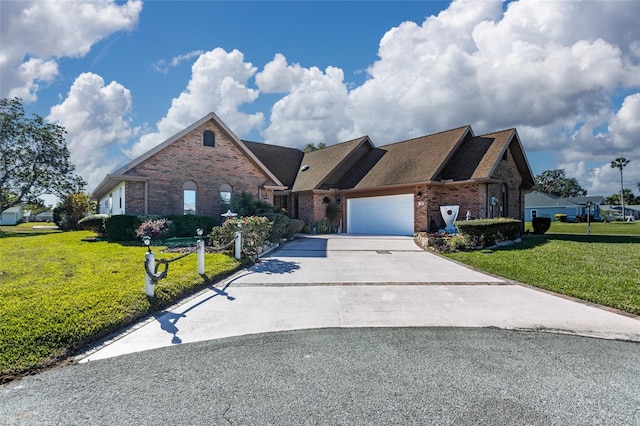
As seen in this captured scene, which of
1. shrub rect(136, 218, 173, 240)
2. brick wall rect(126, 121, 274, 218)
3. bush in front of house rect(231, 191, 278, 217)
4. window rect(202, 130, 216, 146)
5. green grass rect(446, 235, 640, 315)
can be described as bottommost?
green grass rect(446, 235, 640, 315)

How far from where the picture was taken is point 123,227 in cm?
1617

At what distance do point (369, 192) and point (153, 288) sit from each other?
1669 cm

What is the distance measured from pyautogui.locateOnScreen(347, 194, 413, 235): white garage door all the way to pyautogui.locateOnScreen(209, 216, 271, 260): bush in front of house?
31.8ft

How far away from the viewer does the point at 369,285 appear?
324 inches

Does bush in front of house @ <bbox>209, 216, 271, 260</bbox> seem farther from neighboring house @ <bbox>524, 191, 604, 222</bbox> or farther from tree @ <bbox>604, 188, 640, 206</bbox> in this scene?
tree @ <bbox>604, 188, 640, 206</bbox>

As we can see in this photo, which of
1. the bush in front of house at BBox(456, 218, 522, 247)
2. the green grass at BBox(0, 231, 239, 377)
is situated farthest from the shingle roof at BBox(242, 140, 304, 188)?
the green grass at BBox(0, 231, 239, 377)

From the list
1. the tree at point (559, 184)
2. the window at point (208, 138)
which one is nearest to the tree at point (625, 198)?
the tree at point (559, 184)

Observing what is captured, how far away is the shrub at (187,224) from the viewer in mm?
16875

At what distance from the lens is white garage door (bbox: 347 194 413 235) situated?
20078 mm

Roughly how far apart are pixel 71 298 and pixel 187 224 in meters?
11.0

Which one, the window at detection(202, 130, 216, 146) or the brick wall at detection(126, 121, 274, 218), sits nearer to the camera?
the brick wall at detection(126, 121, 274, 218)

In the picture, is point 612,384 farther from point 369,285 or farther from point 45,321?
point 45,321

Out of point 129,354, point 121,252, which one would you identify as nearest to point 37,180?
point 121,252

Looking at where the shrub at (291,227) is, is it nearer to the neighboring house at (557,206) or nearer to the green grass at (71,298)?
the green grass at (71,298)
